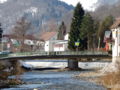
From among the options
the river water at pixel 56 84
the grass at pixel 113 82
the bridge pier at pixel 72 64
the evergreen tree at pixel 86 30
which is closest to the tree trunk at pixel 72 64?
the bridge pier at pixel 72 64

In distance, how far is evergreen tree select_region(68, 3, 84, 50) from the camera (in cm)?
13338

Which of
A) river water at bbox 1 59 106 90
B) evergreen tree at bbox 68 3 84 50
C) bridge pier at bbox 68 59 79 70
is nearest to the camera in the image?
river water at bbox 1 59 106 90

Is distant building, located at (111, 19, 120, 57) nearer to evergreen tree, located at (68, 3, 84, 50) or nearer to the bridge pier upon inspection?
the bridge pier

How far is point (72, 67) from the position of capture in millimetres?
121562

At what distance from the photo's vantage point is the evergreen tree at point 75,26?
133375 millimetres

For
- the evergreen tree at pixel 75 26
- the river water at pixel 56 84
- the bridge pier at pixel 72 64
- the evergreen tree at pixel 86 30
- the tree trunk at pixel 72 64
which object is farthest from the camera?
the evergreen tree at pixel 86 30

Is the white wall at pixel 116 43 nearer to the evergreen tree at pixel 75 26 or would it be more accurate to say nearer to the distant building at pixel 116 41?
the distant building at pixel 116 41

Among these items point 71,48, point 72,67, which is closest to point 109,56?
point 72,67

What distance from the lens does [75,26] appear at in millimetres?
136500

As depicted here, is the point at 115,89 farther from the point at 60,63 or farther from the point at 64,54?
the point at 60,63

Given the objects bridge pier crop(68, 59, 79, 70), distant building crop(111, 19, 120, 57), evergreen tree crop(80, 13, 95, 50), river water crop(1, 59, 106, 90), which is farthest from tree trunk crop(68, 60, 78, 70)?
river water crop(1, 59, 106, 90)

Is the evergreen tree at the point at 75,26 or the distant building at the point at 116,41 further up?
the evergreen tree at the point at 75,26

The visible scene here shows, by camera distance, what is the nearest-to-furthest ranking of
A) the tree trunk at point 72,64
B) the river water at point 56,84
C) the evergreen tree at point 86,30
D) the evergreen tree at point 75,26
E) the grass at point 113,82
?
the grass at point 113,82, the river water at point 56,84, the tree trunk at point 72,64, the evergreen tree at point 75,26, the evergreen tree at point 86,30

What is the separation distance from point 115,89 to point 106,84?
941cm
